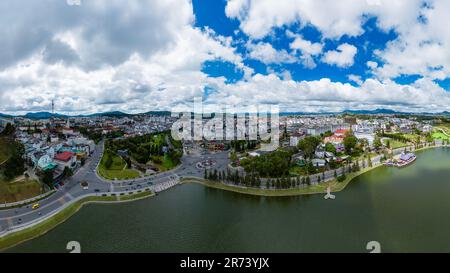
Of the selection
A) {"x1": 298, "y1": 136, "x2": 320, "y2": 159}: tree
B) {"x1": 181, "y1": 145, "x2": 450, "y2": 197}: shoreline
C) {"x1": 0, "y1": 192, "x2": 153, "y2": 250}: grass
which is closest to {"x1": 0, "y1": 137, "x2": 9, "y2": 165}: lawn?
{"x1": 0, "y1": 192, "x2": 153, "y2": 250}: grass

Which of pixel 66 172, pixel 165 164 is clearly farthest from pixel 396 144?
pixel 66 172

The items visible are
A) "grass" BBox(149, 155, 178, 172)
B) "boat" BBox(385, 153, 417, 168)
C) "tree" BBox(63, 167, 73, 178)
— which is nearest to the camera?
"tree" BBox(63, 167, 73, 178)

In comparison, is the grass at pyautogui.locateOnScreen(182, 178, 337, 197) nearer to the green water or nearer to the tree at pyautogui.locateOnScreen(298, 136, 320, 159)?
the green water

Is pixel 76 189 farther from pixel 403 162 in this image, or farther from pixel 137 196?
pixel 403 162

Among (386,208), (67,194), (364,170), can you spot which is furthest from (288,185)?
(67,194)

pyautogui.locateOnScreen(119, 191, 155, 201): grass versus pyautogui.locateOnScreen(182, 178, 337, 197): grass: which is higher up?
pyautogui.locateOnScreen(182, 178, 337, 197): grass

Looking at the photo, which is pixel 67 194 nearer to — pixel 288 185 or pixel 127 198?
pixel 127 198

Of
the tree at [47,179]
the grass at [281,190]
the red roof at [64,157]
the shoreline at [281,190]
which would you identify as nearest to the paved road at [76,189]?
the tree at [47,179]

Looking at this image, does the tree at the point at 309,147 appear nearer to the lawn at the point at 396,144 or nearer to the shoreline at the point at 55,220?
the lawn at the point at 396,144
